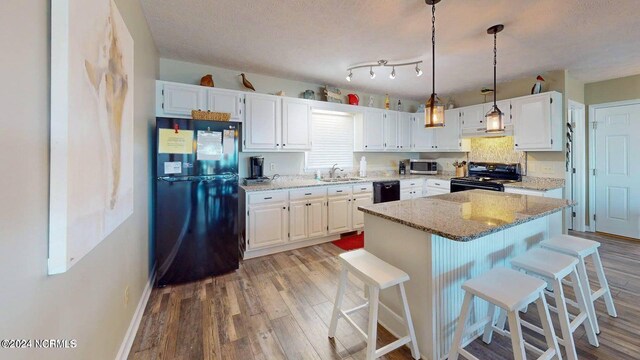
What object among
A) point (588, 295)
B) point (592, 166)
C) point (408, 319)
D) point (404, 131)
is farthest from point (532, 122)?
point (408, 319)

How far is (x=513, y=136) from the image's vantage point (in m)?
4.05

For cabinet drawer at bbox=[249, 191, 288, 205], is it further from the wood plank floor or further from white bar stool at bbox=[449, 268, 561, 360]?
white bar stool at bbox=[449, 268, 561, 360]

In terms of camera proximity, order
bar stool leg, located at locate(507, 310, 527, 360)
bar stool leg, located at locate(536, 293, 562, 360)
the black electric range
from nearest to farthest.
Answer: bar stool leg, located at locate(507, 310, 527, 360) < bar stool leg, located at locate(536, 293, 562, 360) < the black electric range

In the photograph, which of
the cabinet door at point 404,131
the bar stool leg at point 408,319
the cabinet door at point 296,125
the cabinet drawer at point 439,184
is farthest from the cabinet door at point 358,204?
the bar stool leg at point 408,319

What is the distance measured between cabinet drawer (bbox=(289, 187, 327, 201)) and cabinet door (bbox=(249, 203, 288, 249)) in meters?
0.19

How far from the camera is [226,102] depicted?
10.7ft

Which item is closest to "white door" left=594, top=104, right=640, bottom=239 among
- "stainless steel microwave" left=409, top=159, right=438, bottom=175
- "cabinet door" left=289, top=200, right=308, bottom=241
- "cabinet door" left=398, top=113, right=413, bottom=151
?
"stainless steel microwave" left=409, top=159, right=438, bottom=175

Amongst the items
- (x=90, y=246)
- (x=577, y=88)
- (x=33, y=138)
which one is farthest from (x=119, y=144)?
(x=577, y=88)

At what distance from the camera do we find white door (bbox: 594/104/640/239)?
12.3 ft

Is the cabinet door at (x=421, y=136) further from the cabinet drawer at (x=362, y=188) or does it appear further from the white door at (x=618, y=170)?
the white door at (x=618, y=170)

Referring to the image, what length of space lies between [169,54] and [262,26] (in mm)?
1444

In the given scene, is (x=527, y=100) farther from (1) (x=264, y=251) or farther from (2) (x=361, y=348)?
(1) (x=264, y=251)

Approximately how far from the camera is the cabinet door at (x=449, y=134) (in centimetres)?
465

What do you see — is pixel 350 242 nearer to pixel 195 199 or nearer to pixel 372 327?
pixel 195 199
